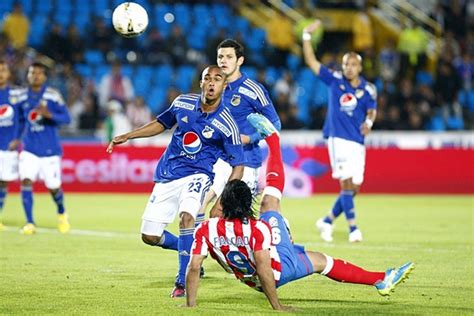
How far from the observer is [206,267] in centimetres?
1239

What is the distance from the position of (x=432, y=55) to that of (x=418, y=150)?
7120 mm

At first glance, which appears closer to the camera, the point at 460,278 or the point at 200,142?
the point at 200,142

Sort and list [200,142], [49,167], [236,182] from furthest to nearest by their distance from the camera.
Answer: [49,167] → [200,142] → [236,182]

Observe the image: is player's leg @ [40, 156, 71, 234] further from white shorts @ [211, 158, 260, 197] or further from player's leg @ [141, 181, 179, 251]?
player's leg @ [141, 181, 179, 251]

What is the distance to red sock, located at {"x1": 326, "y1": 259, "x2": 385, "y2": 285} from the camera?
9.34m

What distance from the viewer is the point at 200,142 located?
10328mm

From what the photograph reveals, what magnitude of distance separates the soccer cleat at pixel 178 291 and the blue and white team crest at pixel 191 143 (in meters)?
1.36

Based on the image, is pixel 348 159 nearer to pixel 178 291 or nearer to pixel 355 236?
pixel 355 236

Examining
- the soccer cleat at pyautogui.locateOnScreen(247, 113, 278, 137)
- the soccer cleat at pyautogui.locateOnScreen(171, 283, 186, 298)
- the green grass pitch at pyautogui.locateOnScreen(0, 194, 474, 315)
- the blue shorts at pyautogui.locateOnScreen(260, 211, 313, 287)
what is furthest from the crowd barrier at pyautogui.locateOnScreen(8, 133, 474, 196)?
the blue shorts at pyautogui.locateOnScreen(260, 211, 313, 287)

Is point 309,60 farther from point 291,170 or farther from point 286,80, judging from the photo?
point 286,80

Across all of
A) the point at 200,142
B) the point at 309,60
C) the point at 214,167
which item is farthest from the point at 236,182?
the point at 309,60

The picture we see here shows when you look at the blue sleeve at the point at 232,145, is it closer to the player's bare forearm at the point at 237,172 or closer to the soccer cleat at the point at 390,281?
the player's bare forearm at the point at 237,172

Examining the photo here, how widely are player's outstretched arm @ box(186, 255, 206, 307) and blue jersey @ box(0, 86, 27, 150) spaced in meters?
8.04

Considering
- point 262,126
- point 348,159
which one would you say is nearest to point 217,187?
point 262,126
